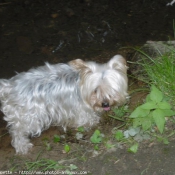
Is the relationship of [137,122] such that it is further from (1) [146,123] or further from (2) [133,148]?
(2) [133,148]

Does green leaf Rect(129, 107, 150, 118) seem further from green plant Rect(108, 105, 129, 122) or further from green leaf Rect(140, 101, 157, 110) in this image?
Answer: green plant Rect(108, 105, 129, 122)

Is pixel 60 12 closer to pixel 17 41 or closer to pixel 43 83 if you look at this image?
pixel 17 41

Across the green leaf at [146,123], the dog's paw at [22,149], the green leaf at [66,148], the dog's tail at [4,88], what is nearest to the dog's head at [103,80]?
the green leaf at [146,123]

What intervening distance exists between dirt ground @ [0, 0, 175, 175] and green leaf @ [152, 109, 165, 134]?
575 millimetres

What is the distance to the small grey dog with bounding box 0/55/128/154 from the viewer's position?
169 inches

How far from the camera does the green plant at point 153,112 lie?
13.4 ft

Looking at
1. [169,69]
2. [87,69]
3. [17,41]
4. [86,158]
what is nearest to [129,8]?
[17,41]

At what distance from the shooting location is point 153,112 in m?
4.14

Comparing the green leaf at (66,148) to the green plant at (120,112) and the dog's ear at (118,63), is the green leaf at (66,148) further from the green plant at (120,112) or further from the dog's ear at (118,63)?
the dog's ear at (118,63)

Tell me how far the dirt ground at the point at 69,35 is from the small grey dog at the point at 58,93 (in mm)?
349

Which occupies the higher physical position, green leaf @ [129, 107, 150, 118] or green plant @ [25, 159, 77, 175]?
green leaf @ [129, 107, 150, 118]

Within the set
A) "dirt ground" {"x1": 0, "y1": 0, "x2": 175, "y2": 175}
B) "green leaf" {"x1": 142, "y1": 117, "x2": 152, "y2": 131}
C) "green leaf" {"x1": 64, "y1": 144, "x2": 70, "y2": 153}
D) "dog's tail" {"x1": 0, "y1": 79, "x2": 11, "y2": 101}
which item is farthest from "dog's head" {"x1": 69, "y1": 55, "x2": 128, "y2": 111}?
"dog's tail" {"x1": 0, "y1": 79, "x2": 11, "y2": 101}

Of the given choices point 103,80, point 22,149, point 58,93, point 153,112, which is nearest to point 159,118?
point 153,112

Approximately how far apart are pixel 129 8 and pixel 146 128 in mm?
3921
